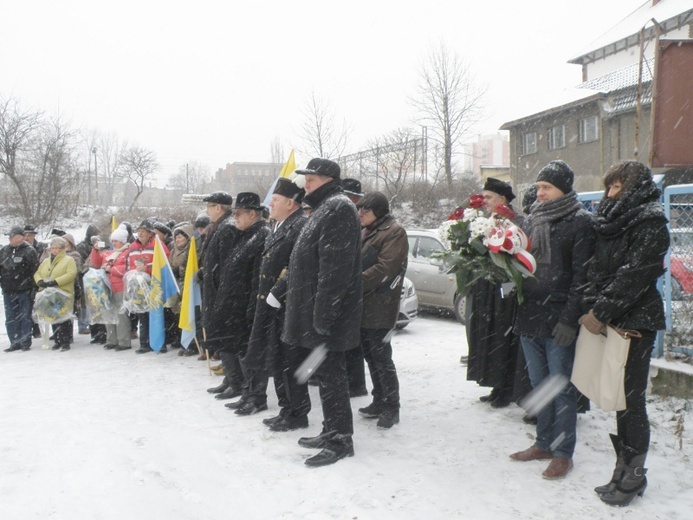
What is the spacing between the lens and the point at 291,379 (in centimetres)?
465

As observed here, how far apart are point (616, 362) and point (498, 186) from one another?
1.90m

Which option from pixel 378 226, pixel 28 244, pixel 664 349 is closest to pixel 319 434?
pixel 378 226

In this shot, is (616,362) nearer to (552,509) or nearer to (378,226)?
(552,509)

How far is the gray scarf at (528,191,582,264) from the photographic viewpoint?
365 centimetres

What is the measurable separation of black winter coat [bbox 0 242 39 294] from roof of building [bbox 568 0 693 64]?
1278 inches

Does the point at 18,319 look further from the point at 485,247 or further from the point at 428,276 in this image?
the point at 485,247

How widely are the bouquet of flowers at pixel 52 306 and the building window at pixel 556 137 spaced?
2624 centimetres

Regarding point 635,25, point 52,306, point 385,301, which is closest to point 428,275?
point 385,301

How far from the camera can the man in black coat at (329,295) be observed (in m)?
3.91

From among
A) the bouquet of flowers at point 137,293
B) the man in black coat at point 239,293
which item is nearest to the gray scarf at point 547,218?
the man in black coat at point 239,293

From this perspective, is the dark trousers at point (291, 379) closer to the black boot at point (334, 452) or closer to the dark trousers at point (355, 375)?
the black boot at point (334, 452)

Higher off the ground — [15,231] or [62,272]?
[15,231]

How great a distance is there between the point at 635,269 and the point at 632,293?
0.45 feet

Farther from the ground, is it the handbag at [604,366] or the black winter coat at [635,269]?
the black winter coat at [635,269]
